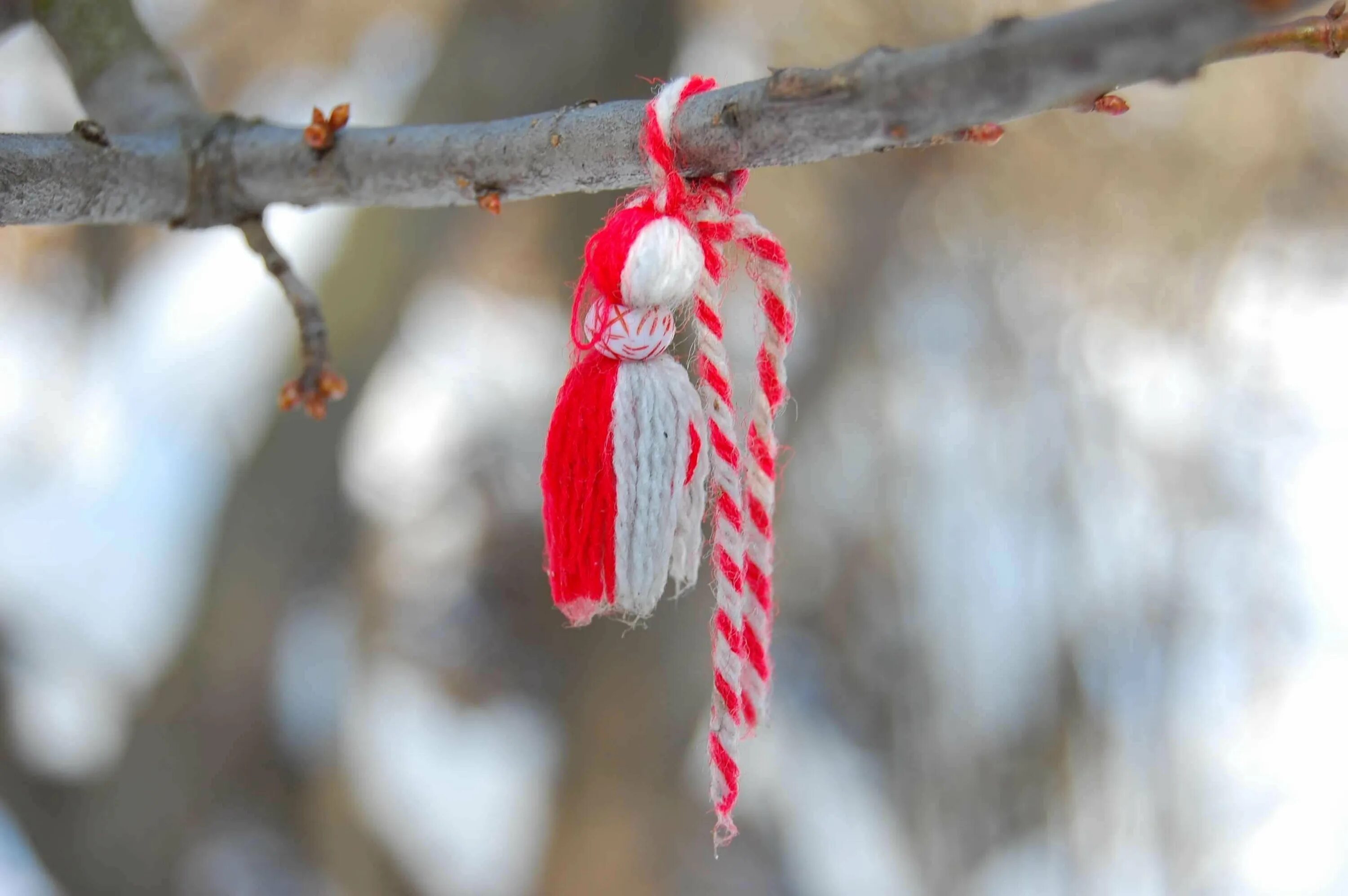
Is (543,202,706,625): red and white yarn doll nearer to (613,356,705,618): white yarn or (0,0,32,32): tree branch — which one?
(613,356,705,618): white yarn

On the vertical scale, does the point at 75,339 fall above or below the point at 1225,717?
above

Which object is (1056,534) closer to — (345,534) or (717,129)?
(345,534)

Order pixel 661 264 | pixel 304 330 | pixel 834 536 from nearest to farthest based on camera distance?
pixel 661 264 < pixel 304 330 < pixel 834 536

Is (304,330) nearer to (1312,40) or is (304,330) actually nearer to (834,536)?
(1312,40)

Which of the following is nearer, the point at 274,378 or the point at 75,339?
the point at 274,378

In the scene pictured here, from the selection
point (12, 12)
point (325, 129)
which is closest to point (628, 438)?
point (325, 129)

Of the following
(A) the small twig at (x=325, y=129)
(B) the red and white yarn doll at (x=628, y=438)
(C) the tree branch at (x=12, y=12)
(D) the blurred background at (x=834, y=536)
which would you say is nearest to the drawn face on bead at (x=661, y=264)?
(B) the red and white yarn doll at (x=628, y=438)

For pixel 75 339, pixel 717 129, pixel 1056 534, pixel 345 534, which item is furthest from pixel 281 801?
pixel 717 129

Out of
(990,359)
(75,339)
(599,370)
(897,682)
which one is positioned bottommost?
(599,370)

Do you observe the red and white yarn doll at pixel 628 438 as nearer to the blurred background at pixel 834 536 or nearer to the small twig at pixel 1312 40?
the small twig at pixel 1312 40
